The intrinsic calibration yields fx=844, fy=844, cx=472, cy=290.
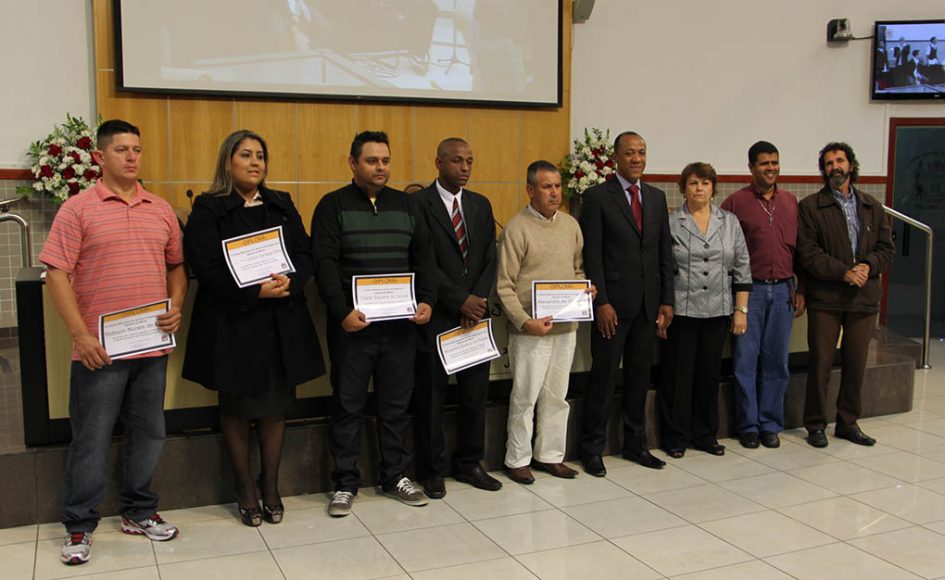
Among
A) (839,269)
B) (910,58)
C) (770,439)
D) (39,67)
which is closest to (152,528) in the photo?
(770,439)

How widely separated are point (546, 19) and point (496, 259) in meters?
4.14

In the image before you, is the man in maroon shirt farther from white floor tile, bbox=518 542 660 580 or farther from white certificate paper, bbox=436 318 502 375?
white floor tile, bbox=518 542 660 580

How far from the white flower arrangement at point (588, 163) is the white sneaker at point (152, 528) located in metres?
4.94

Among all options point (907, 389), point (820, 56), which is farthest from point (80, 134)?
point (820, 56)

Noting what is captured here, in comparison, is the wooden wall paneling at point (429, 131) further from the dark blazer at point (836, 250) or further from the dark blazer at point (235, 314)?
the dark blazer at point (235, 314)

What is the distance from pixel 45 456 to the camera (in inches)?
135

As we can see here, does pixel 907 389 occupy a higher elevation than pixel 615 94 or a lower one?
lower

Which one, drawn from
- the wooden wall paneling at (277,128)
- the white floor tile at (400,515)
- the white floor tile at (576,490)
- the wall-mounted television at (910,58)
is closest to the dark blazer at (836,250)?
the white floor tile at (576,490)

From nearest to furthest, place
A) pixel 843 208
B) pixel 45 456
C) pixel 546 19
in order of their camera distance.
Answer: pixel 45 456 < pixel 843 208 < pixel 546 19

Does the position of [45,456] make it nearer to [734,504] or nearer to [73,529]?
[73,529]

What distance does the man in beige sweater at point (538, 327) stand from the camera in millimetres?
3922

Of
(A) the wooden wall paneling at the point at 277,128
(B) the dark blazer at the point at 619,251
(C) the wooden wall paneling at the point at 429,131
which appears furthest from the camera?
(C) the wooden wall paneling at the point at 429,131

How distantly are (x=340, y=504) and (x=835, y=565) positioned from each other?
6.44 ft

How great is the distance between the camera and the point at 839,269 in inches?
177
